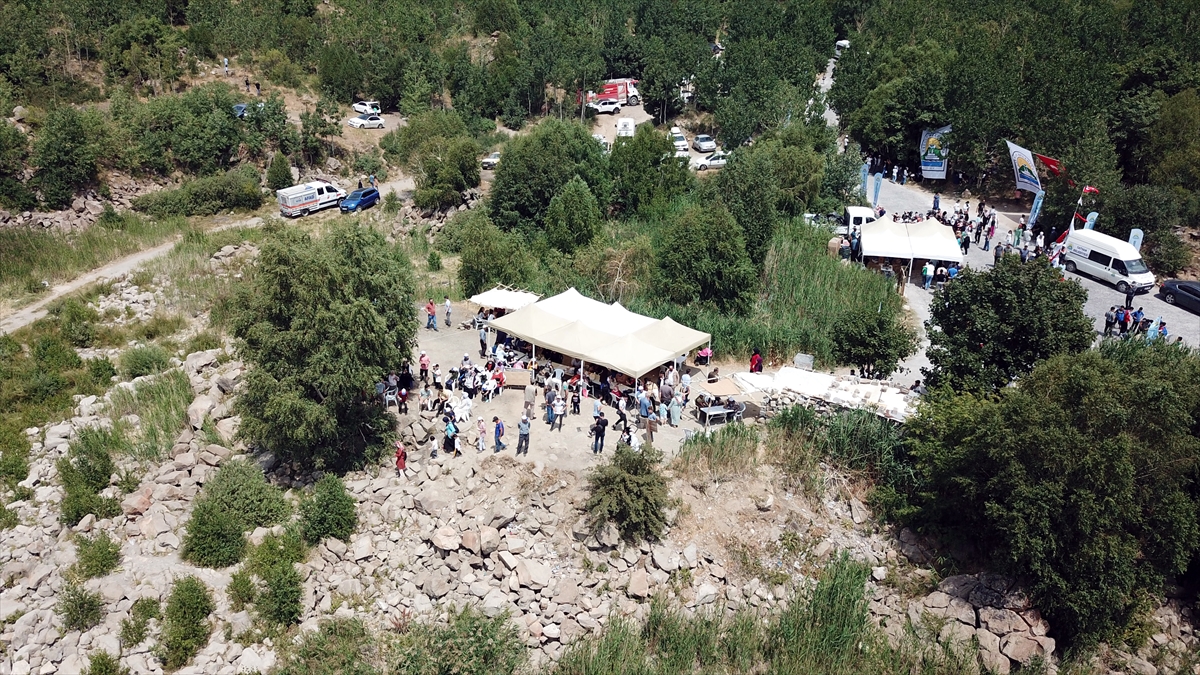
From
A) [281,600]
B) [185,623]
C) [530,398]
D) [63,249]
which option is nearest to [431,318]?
[530,398]

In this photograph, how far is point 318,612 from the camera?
1914 centimetres

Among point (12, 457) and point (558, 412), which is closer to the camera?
point (558, 412)

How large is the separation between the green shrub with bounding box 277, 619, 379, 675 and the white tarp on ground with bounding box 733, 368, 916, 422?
1169 cm

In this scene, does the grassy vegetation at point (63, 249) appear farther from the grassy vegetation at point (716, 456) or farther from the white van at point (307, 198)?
the grassy vegetation at point (716, 456)

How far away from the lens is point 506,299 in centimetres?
2877

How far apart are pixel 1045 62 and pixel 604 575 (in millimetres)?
42700

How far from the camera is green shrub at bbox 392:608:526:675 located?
16.9 m

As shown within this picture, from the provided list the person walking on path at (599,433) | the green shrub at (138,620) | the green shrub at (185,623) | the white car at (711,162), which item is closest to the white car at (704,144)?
the white car at (711,162)

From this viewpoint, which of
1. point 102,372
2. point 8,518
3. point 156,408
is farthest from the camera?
point 102,372

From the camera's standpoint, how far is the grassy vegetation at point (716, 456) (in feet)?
70.4

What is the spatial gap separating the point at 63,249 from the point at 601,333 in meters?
26.6

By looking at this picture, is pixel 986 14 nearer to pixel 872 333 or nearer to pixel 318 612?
pixel 872 333

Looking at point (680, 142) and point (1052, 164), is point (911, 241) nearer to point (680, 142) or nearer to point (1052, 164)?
point (1052, 164)

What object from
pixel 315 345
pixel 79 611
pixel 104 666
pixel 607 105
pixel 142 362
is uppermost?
pixel 315 345
